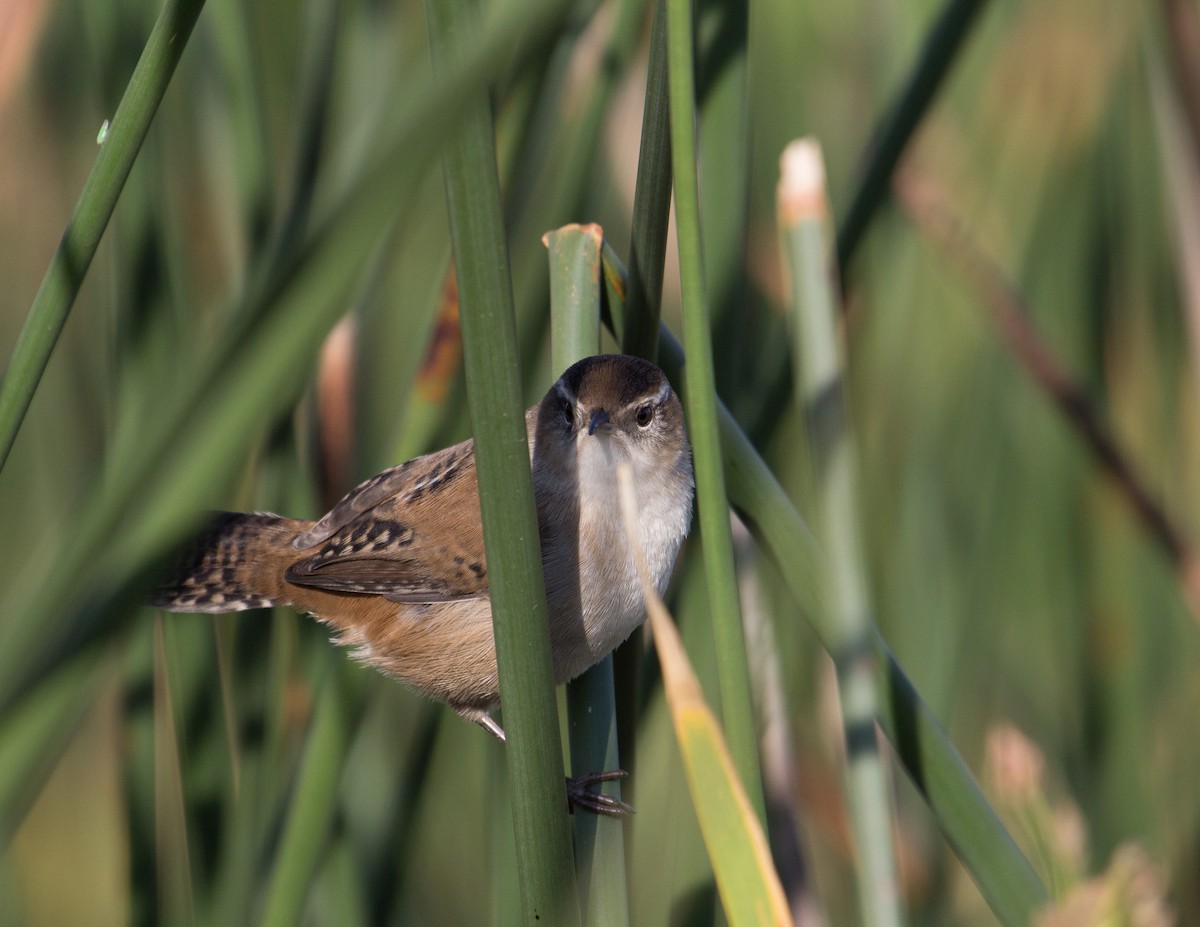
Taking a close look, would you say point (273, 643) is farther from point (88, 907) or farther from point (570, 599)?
point (88, 907)

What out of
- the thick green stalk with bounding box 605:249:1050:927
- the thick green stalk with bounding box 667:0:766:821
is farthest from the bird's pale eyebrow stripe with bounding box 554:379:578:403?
the thick green stalk with bounding box 667:0:766:821

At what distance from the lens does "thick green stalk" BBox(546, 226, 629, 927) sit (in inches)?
57.7

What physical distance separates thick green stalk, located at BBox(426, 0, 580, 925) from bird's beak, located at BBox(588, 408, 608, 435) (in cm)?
83

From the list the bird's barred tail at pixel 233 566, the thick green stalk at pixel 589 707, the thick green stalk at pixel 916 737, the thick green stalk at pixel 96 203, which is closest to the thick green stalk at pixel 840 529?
the thick green stalk at pixel 916 737

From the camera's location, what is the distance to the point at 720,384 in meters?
1.71

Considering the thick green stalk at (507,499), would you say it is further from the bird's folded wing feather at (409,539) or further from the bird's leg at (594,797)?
the bird's folded wing feather at (409,539)

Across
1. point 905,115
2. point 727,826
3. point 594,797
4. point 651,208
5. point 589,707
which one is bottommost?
point 727,826

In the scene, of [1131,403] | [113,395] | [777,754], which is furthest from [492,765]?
[1131,403]

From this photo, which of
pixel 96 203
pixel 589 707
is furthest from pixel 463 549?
pixel 96 203

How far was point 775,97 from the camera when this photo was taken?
244 cm

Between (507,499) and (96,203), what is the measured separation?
49cm

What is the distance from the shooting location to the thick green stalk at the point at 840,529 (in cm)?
101

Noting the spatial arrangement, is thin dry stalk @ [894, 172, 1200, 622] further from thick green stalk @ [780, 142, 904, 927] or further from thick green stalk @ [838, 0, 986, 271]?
thick green stalk @ [780, 142, 904, 927]

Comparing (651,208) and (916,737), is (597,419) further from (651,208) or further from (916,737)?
(916,737)
